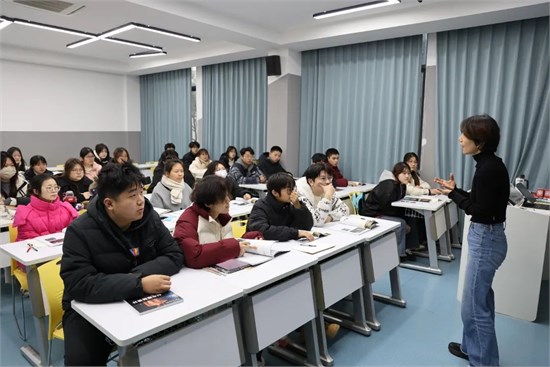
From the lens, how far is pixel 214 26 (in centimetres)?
500

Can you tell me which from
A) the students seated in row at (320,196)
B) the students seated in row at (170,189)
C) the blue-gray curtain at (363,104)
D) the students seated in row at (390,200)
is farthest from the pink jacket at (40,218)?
the blue-gray curtain at (363,104)

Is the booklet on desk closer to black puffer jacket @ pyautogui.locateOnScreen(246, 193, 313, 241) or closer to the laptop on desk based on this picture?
black puffer jacket @ pyautogui.locateOnScreen(246, 193, 313, 241)

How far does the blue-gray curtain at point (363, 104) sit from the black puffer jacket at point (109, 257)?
177 inches

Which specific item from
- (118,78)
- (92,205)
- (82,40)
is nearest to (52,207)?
(92,205)

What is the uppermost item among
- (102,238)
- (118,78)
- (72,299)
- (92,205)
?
(118,78)

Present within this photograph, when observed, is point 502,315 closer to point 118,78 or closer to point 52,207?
point 52,207

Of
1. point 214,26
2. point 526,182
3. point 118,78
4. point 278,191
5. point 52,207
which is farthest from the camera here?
point 118,78

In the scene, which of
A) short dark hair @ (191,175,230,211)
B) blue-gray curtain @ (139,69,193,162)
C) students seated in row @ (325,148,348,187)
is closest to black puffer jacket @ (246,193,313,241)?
short dark hair @ (191,175,230,211)

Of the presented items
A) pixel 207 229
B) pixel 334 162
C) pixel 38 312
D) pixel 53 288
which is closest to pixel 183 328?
pixel 207 229

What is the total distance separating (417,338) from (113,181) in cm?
234

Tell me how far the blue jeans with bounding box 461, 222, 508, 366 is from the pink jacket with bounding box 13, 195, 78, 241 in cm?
301

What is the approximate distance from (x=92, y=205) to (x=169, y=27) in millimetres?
4102

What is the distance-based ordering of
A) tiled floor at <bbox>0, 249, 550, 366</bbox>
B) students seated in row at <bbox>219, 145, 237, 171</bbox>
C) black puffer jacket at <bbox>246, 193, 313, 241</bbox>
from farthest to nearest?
students seated in row at <bbox>219, 145, 237, 171</bbox>
black puffer jacket at <bbox>246, 193, 313, 241</bbox>
tiled floor at <bbox>0, 249, 550, 366</bbox>

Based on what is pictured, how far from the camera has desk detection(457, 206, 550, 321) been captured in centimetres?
304
